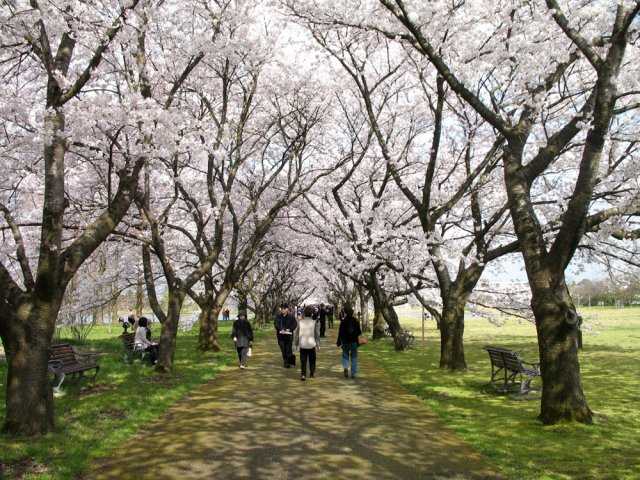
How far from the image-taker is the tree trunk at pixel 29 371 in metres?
6.91

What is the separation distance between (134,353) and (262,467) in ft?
37.1

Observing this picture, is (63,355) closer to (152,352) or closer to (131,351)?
(152,352)

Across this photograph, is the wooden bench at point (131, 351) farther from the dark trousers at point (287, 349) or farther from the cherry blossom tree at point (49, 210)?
the cherry blossom tree at point (49, 210)

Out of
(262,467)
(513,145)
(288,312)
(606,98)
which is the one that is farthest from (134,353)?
(606,98)

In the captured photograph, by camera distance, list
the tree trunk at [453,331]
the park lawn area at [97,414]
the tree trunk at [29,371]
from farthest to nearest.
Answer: the tree trunk at [453,331], the tree trunk at [29,371], the park lawn area at [97,414]

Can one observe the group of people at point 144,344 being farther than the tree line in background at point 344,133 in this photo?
Yes

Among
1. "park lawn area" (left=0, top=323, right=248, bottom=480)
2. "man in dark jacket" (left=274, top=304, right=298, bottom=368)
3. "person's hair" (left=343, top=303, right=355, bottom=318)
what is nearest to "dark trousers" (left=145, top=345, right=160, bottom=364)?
"park lawn area" (left=0, top=323, right=248, bottom=480)

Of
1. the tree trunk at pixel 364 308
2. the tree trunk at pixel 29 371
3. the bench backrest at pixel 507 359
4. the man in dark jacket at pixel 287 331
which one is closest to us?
the tree trunk at pixel 29 371

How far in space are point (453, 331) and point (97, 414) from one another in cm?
923

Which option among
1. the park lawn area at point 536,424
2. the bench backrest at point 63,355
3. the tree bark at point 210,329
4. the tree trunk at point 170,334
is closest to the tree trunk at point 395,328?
the park lawn area at point 536,424

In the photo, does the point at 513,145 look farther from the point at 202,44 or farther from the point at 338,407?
the point at 202,44

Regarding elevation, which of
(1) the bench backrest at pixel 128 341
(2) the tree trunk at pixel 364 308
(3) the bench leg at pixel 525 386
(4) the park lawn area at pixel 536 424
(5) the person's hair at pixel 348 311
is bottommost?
(4) the park lawn area at pixel 536 424

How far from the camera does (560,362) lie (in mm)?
7910

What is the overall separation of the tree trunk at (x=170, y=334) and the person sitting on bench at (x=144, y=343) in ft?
5.14
